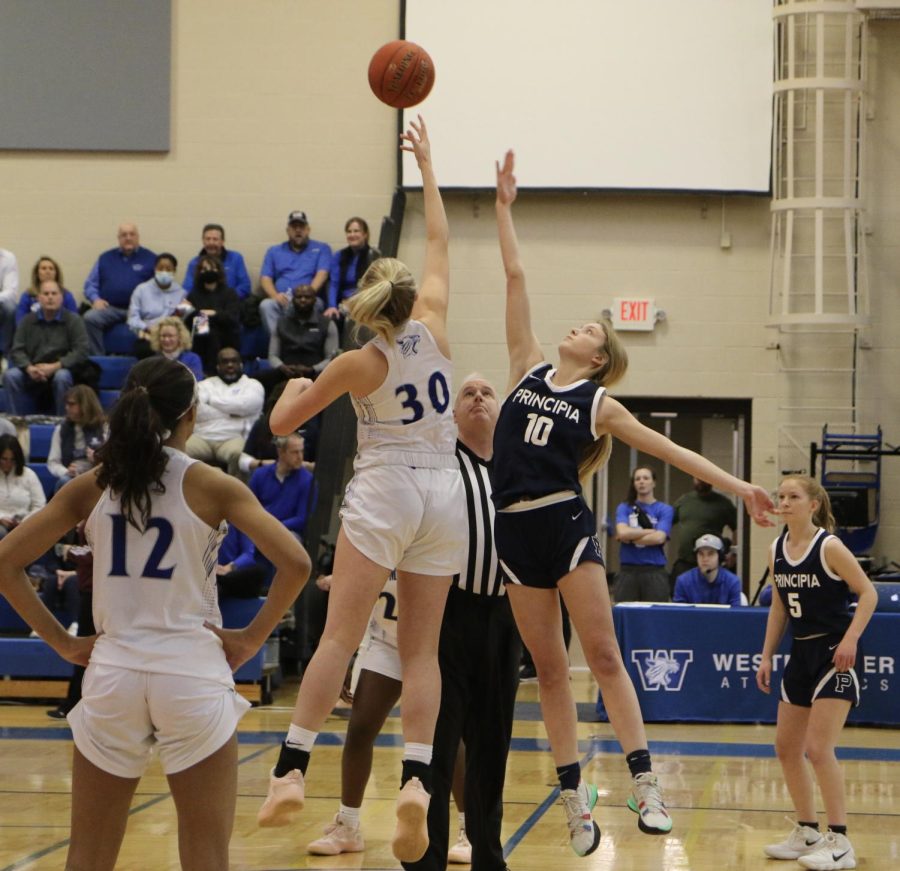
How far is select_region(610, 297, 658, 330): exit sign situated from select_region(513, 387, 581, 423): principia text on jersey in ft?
29.4

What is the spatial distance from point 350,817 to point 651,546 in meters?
6.33

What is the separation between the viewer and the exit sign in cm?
1350

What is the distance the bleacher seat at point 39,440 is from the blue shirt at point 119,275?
1711 millimetres

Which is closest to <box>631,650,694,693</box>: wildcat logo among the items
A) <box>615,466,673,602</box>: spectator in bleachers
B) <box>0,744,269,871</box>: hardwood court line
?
<box>615,466,673,602</box>: spectator in bleachers

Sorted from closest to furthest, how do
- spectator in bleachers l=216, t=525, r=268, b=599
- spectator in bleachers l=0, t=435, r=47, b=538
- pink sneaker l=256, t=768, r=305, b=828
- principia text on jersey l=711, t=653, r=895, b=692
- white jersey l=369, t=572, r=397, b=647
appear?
pink sneaker l=256, t=768, r=305, b=828 < white jersey l=369, t=572, r=397, b=647 < principia text on jersey l=711, t=653, r=895, b=692 < spectator in bleachers l=216, t=525, r=268, b=599 < spectator in bleachers l=0, t=435, r=47, b=538

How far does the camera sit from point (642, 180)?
1349cm

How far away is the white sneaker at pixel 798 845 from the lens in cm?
562

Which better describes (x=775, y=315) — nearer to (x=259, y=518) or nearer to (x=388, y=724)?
(x=388, y=724)

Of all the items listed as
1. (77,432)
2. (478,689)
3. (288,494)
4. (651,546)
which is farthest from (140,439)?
(651,546)

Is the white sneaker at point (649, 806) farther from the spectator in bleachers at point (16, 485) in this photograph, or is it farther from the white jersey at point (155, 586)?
the spectator in bleachers at point (16, 485)

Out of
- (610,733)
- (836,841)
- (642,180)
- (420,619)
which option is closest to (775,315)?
(642,180)

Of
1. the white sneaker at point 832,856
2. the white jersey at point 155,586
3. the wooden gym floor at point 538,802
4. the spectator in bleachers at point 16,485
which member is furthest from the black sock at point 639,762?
the spectator in bleachers at point 16,485

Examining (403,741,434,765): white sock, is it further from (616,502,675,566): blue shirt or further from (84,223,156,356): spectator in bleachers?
(84,223,156,356): spectator in bleachers

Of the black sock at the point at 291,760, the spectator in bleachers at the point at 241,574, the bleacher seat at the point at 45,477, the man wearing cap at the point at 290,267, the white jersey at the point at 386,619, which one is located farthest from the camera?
the man wearing cap at the point at 290,267
